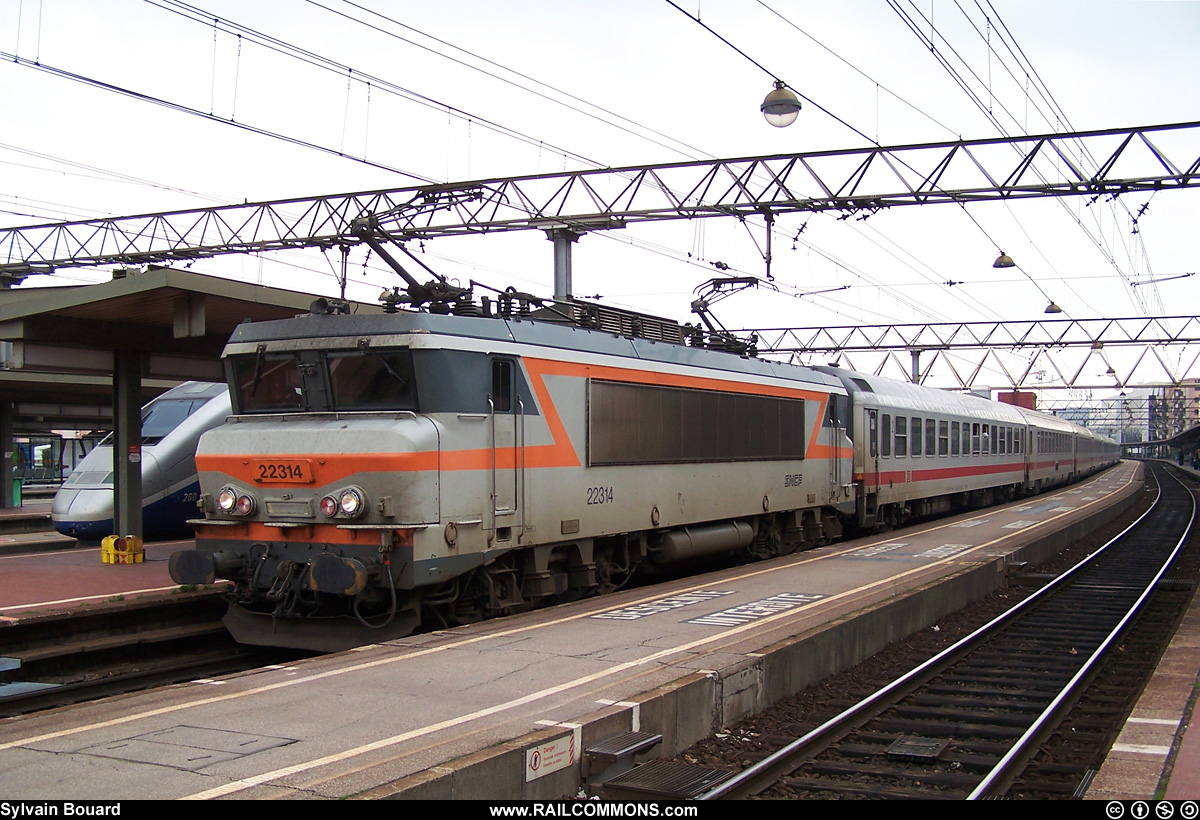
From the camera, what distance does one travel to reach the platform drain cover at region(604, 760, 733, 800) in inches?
239

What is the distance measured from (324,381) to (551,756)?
17.9 feet

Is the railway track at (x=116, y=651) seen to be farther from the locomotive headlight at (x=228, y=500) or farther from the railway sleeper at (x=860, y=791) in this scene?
the railway sleeper at (x=860, y=791)

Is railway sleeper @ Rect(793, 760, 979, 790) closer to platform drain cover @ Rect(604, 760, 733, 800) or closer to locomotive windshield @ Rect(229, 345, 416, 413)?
platform drain cover @ Rect(604, 760, 733, 800)

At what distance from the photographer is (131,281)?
13.2 m

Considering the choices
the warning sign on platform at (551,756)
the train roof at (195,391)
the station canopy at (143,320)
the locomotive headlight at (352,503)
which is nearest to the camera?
the warning sign on platform at (551,756)

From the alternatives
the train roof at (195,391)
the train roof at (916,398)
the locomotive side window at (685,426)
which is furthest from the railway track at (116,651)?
the train roof at (916,398)

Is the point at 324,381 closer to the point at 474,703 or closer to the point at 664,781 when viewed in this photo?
the point at 474,703

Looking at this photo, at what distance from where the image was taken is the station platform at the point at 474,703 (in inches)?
210

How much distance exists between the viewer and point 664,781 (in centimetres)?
629

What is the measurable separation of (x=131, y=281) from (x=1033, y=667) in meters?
11.8

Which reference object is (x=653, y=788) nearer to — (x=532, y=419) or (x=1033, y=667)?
(x=532, y=419)

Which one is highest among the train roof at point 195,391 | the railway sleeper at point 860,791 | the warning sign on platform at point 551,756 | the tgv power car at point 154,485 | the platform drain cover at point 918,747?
the train roof at point 195,391

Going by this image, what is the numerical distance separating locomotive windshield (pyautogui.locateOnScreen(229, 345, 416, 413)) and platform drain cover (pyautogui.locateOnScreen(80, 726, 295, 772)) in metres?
4.33

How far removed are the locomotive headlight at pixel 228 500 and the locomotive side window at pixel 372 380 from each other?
52.7 inches
